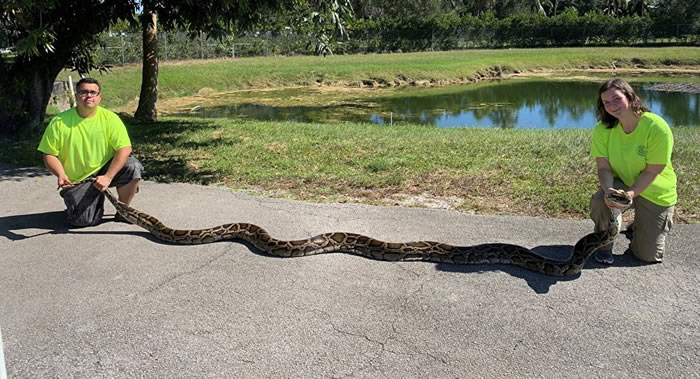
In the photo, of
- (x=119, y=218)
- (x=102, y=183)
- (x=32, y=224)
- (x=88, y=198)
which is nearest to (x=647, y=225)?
(x=102, y=183)

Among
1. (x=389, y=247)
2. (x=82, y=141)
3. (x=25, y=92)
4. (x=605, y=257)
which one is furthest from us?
(x=25, y=92)

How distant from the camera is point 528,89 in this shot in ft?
112

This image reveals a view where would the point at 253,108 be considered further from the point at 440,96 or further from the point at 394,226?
the point at 394,226

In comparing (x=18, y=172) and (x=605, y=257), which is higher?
(x=18, y=172)

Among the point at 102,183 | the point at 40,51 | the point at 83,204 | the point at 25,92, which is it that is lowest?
the point at 83,204

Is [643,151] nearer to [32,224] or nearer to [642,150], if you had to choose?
[642,150]

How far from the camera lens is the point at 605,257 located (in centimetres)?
608

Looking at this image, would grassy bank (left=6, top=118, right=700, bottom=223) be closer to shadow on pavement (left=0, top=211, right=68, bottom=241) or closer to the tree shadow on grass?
the tree shadow on grass

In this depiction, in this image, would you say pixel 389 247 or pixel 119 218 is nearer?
pixel 389 247

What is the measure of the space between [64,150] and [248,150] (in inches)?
221

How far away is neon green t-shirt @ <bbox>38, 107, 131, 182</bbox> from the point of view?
725 centimetres

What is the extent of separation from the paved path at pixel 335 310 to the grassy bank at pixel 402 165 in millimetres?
1408

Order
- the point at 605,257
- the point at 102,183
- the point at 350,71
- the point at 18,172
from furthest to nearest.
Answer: the point at 350,71, the point at 18,172, the point at 102,183, the point at 605,257

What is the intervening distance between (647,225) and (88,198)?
6.47 m
